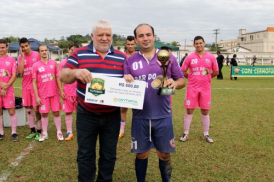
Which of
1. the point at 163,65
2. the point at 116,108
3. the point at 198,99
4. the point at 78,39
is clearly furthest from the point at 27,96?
the point at 78,39

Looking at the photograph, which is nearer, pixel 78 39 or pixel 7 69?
pixel 7 69

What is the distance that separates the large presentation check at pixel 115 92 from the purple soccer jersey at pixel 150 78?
20 centimetres

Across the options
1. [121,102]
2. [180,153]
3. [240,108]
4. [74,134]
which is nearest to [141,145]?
[121,102]

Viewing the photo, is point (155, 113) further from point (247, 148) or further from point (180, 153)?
point (247, 148)

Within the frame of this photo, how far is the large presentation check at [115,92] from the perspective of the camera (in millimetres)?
2605

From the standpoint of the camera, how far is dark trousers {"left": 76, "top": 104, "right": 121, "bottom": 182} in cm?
285

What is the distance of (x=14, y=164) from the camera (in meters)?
4.02

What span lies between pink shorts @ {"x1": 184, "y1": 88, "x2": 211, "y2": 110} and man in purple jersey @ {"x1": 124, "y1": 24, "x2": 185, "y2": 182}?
222cm

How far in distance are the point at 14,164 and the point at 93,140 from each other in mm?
1967

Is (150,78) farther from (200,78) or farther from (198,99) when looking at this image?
(198,99)

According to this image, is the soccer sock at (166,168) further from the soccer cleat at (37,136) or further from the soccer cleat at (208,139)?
the soccer cleat at (37,136)

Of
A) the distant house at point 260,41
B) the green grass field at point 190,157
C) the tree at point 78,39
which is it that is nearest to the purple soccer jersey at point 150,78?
the green grass field at point 190,157

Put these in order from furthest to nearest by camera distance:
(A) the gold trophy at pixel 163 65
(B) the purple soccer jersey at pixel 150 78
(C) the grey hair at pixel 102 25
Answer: (B) the purple soccer jersey at pixel 150 78 → (C) the grey hair at pixel 102 25 → (A) the gold trophy at pixel 163 65

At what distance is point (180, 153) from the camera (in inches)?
177
